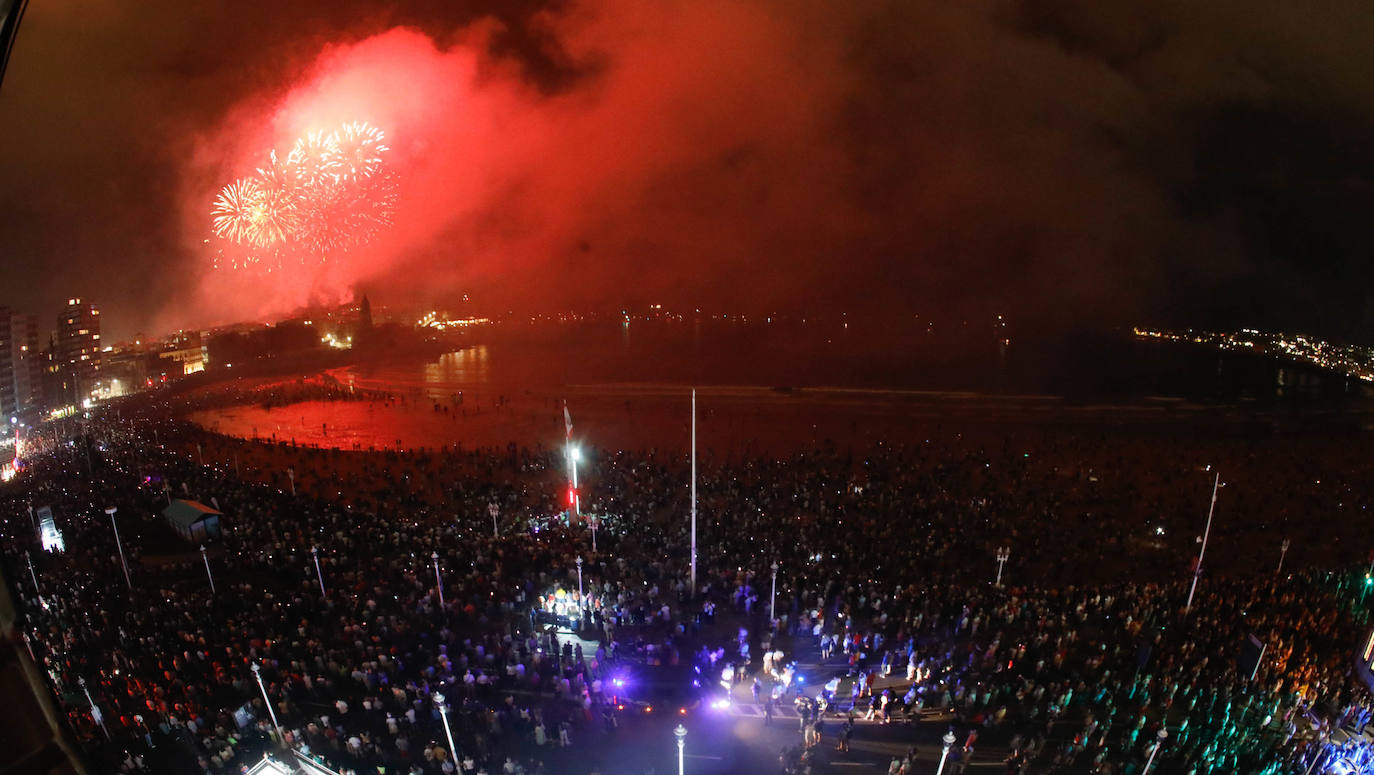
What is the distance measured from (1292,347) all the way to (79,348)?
143809mm

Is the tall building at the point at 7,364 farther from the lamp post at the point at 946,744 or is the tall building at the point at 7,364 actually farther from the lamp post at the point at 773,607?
the lamp post at the point at 946,744

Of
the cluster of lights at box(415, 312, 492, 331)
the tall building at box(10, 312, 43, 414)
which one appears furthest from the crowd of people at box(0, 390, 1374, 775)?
the cluster of lights at box(415, 312, 492, 331)

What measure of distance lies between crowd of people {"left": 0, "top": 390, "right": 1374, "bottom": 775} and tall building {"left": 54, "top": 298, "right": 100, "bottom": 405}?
4595cm

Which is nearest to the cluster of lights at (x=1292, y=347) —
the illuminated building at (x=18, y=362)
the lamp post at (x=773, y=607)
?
the lamp post at (x=773, y=607)

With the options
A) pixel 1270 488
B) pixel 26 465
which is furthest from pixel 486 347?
pixel 1270 488

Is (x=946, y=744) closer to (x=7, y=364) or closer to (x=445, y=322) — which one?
(x=7, y=364)

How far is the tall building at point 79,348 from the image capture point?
56062mm

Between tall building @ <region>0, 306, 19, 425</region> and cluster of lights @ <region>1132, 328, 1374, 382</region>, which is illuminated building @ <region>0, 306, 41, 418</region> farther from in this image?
cluster of lights @ <region>1132, 328, 1374, 382</region>

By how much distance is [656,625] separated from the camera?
42.8 ft

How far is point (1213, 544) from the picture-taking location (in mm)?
18531

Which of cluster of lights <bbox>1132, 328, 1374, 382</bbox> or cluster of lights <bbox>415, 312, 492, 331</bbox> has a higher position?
cluster of lights <bbox>415, 312, 492, 331</bbox>

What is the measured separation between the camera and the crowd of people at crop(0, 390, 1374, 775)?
10.2 metres

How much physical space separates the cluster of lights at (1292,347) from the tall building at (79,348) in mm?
114657

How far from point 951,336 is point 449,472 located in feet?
292
